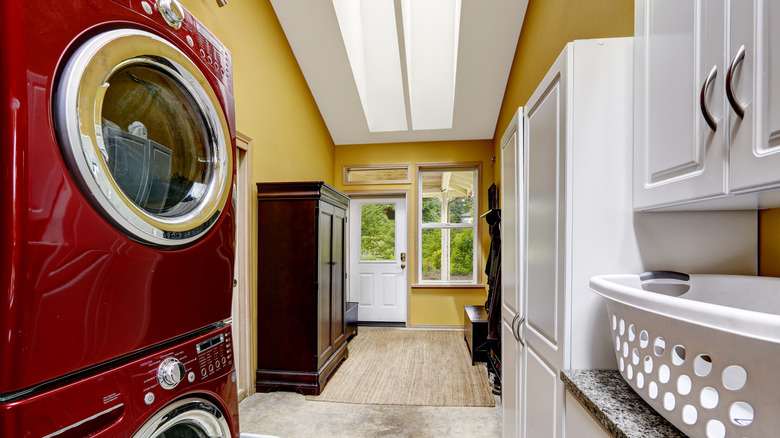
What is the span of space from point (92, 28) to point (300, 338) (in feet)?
7.84

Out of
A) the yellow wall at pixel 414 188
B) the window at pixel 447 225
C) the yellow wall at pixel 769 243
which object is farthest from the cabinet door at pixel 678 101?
A: the window at pixel 447 225

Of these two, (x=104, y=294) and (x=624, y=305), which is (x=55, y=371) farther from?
(x=624, y=305)

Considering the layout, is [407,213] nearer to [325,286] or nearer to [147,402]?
[325,286]

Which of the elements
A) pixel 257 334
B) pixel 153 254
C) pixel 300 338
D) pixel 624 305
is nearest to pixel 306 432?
pixel 300 338

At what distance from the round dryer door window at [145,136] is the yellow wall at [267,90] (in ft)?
4.95

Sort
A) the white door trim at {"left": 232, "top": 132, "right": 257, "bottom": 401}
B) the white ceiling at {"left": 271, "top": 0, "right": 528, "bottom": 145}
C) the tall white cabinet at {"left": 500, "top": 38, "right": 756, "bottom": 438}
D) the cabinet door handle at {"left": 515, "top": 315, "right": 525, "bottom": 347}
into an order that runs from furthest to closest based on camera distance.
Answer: the white ceiling at {"left": 271, "top": 0, "right": 528, "bottom": 145} → the white door trim at {"left": 232, "top": 132, "right": 257, "bottom": 401} → the cabinet door handle at {"left": 515, "top": 315, "right": 525, "bottom": 347} → the tall white cabinet at {"left": 500, "top": 38, "right": 756, "bottom": 438}

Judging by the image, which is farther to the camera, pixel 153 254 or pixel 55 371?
pixel 153 254

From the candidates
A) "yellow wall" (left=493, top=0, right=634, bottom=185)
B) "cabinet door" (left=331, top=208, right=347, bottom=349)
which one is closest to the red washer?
"yellow wall" (left=493, top=0, right=634, bottom=185)

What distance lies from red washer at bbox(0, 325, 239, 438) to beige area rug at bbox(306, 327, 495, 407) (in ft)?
5.83

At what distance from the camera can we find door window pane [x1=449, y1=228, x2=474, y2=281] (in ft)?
15.2

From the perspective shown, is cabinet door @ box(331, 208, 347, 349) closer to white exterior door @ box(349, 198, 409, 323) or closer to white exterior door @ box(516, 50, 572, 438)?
white exterior door @ box(349, 198, 409, 323)

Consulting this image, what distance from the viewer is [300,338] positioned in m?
2.61

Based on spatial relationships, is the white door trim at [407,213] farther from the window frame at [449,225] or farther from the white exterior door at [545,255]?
the white exterior door at [545,255]

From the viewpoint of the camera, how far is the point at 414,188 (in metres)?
Result: 4.64
